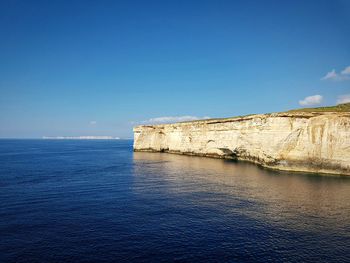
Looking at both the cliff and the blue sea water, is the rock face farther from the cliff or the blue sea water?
the blue sea water

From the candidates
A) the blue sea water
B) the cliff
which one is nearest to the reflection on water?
the blue sea water

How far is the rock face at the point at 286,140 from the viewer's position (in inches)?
1946

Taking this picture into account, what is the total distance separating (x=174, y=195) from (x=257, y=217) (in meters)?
12.0

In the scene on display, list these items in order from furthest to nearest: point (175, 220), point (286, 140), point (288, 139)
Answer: point (286, 140), point (288, 139), point (175, 220)

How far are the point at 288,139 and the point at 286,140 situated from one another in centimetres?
44

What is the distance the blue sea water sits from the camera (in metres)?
19.9

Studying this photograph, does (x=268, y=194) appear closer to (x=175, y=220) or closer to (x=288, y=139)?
(x=175, y=220)

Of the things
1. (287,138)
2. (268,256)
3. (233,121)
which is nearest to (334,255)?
(268,256)

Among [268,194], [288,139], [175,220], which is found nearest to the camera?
[175,220]

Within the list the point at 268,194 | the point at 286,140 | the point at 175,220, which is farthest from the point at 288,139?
the point at 175,220

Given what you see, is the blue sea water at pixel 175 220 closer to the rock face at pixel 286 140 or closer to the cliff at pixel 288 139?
the cliff at pixel 288 139

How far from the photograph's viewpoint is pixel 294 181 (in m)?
44.7

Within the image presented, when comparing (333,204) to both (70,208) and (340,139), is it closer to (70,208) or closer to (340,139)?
(340,139)

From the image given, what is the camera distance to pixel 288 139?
55250mm
